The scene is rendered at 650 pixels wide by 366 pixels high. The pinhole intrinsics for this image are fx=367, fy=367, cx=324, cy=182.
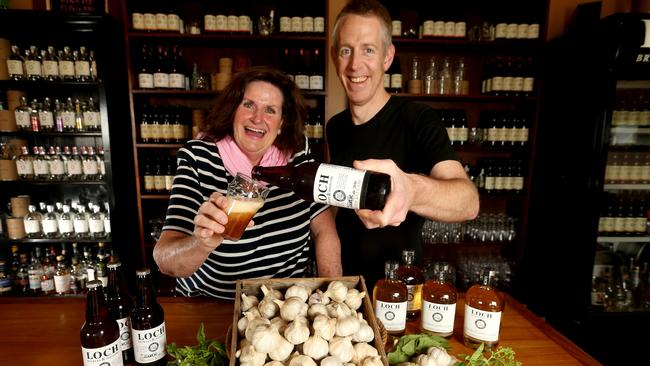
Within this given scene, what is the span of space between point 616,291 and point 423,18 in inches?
103

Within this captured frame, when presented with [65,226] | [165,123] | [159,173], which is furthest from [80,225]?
[165,123]

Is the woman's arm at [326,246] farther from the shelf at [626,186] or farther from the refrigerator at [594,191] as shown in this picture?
the shelf at [626,186]

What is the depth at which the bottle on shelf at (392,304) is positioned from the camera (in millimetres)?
1010

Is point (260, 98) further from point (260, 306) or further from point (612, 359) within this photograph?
point (612, 359)

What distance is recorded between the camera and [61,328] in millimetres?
1160

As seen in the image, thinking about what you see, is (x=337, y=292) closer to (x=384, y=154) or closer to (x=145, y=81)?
(x=384, y=154)

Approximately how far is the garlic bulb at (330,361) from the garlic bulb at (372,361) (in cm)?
5

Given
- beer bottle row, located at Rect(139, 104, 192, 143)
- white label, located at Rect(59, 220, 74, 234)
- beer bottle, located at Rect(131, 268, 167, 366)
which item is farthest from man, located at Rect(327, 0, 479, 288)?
white label, located at Rect(59, 220, 74, 234)

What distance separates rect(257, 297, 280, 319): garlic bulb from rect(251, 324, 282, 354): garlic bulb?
9 centimetres

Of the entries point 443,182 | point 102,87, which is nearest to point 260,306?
point 443,182

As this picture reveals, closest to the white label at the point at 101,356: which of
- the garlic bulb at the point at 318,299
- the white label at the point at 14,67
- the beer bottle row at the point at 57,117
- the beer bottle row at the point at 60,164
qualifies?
the garlic bulb at the point at 318,299

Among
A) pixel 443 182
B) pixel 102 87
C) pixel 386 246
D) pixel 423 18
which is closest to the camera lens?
pixel 443 182

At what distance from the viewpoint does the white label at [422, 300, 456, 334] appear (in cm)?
102

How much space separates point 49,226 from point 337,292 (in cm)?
285
